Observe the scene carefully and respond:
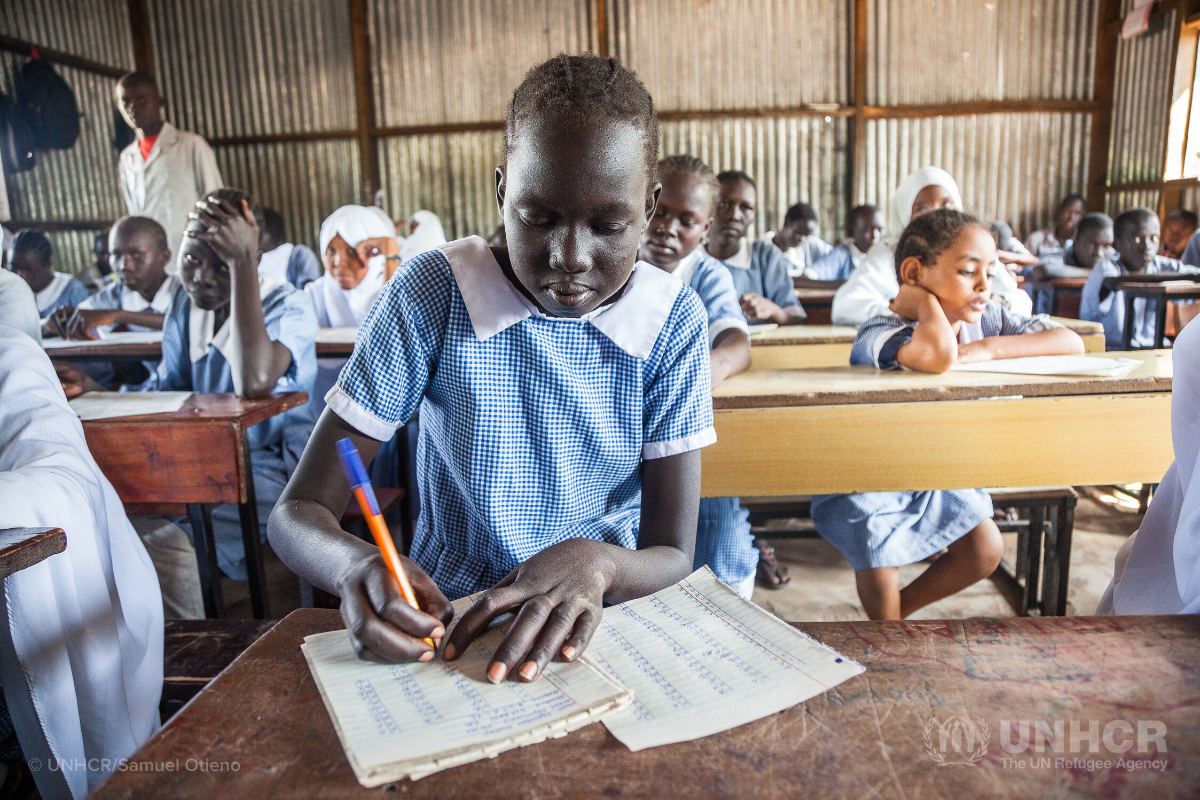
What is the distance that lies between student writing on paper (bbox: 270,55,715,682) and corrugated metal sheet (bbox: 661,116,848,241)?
802 centimetres

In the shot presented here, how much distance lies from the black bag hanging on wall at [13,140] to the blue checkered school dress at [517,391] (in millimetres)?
8046

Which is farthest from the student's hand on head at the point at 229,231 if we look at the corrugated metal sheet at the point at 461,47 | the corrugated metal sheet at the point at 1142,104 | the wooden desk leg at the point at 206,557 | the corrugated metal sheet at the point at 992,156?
the corrugated metal sheet at the point at 1142,104

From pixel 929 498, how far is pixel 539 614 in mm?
1537

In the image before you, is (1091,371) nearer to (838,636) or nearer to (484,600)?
(838,636)

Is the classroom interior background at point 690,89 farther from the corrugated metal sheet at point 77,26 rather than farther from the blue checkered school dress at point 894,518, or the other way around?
the blue checkered school dress at point 894,518

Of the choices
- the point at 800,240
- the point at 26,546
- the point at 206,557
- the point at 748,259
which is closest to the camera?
the point at 26,546

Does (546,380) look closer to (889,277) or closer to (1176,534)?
(1176,534)

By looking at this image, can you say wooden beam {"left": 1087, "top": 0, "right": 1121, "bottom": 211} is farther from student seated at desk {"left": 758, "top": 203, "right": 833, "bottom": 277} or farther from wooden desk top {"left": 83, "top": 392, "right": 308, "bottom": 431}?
wooden desk top {"left": 83, "top": 392, "right": 308, "bottom": 431}

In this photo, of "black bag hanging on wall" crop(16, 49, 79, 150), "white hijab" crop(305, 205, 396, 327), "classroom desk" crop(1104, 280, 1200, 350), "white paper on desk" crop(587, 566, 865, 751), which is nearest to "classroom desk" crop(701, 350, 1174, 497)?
"white paper on desk" crop(587, 566, 865, 751)

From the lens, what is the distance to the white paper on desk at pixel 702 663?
574 mm

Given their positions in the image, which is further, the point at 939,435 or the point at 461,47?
the point at 461,47

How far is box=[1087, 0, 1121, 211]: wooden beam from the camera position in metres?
8.30

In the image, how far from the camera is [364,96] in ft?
28.6

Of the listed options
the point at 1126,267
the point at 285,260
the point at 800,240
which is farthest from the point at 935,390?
the point at 800,240
